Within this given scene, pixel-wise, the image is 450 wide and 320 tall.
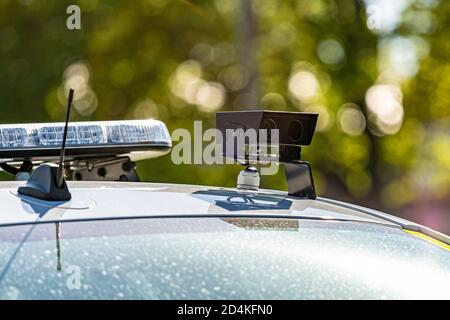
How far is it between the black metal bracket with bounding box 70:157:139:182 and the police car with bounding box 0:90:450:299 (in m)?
0.50

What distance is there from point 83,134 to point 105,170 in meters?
0.37

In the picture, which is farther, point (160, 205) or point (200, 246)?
point (160, 205)

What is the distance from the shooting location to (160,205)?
2.00 m

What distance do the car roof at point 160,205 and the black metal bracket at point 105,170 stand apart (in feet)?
1.52

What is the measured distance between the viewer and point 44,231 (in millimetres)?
1739

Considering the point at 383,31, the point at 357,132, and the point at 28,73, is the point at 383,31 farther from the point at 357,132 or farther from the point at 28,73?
the point at 28,73

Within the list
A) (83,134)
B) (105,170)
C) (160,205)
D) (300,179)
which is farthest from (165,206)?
(105,170)

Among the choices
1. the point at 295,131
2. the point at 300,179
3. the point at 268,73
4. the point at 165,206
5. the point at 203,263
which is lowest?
the point at 203,263

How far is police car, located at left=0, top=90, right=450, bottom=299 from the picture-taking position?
Result: 5.41 feet

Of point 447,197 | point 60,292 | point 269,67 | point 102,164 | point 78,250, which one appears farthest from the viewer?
point 447,197

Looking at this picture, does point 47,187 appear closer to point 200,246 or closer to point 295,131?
point 200,246

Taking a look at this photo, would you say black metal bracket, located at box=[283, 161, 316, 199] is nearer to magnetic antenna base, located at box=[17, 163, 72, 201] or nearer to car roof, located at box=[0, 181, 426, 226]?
car roof, located at box=[0, 181, 426, 226]

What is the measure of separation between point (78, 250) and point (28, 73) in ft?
59.6
